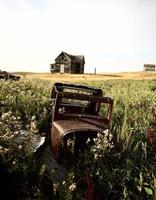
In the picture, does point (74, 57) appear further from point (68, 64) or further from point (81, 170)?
point (81, 170)

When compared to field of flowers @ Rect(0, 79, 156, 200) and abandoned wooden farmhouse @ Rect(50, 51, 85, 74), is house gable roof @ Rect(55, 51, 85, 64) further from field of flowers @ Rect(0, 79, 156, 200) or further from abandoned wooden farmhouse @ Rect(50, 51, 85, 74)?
field of flowers @ Rect(0, 79, 156, 200)

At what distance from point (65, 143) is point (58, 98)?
928mm

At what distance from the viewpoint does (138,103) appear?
1014 centimetres

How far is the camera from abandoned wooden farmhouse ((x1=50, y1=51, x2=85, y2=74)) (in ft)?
263

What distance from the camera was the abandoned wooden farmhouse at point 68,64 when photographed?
80062 millimetres

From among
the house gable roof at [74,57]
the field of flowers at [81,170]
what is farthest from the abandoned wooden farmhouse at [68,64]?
the field of flowers at [81,170]

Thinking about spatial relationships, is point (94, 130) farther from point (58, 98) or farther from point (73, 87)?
point (73, 87)

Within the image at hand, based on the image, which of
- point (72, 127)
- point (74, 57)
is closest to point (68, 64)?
point (74, 57)

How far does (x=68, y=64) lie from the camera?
80062 mm

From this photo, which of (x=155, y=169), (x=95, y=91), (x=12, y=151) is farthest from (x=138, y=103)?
(x=12, y=151)

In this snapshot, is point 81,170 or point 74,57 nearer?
point 81,170

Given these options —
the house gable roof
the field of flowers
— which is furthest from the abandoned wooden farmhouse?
the field of flowers

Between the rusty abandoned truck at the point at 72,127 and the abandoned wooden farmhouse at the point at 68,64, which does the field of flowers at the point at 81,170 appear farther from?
the abandoned wooden farmhouse at the point at 68,64

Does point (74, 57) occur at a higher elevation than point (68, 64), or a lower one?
higher
